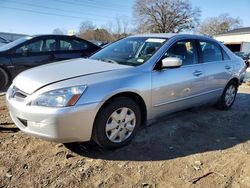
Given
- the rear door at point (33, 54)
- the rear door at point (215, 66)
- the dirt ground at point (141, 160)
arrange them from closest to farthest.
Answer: the dirt ground at point (141, 160), the rear door at point (215, 66), the rear door at point (33, 54)

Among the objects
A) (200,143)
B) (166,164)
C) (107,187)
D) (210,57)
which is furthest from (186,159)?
(210,57)

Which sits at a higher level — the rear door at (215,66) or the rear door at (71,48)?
the rear door at (71,48)

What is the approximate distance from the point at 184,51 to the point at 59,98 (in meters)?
2.44

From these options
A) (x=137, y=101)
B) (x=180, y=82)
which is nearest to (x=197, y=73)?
(x=180, y=82)

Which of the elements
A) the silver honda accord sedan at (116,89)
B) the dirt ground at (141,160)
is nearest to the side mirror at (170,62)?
the silver honda accord sedan at (116,89)

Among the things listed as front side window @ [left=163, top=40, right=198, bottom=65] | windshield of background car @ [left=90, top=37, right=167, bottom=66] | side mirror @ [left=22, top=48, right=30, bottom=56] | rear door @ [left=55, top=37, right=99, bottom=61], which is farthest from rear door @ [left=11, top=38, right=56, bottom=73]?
front side window @ [left=163, top=40, right=198, bottom=65]

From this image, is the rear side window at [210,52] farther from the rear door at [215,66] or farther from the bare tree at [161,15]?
the bare tree at [161,15]

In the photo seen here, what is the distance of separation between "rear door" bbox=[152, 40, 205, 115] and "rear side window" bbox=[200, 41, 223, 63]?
0.88ft

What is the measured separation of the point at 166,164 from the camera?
362 centimetres

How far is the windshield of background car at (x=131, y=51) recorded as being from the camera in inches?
172

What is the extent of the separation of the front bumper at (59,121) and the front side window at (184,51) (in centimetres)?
175

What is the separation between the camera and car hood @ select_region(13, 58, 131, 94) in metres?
3.60

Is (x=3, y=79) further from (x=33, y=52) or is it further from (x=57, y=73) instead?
(x=57, y=73)

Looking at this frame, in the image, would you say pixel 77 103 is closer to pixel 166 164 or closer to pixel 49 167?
pixel 49 167
